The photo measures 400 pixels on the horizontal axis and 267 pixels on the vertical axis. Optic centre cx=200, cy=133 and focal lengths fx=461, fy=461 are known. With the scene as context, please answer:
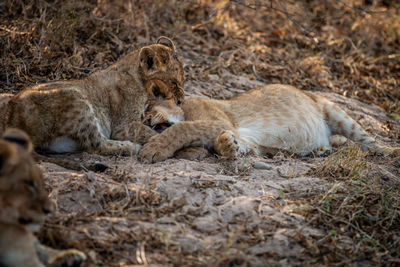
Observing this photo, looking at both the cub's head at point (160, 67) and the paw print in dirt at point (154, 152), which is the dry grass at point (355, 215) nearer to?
the paw print in dirt at point (154, 152)

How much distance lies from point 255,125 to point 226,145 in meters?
1.02

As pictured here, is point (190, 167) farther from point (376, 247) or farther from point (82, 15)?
point (82, 15)

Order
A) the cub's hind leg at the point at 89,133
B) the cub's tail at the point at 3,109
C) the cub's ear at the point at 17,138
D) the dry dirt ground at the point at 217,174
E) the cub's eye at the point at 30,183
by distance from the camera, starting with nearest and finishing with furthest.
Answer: the cub's eye at the point at 30,183 → the cub's ear at the point at 17,138 → the dry dirt ground at the point at 217,174 → the cub's tail at the point at 3,109 → the cub's hind leg at the point at 89,133

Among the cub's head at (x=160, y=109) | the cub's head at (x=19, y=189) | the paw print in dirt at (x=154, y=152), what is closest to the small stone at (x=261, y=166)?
the paw print in dirt at (x=154, y=152)

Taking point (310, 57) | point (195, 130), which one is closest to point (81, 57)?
point (195, 130)

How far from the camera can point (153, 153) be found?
14.3 feet

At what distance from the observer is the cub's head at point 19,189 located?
2.20m

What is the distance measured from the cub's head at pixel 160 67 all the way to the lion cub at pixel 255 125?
0.21 metres

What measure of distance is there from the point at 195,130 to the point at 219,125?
0.35m

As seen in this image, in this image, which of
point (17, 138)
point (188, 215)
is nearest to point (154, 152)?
point (188, 215)

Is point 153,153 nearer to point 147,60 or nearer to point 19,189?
point 147,60

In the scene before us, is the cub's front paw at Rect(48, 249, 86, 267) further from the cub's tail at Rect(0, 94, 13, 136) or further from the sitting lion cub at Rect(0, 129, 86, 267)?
the cub's tail at Rect(0, 94, 13, 136)

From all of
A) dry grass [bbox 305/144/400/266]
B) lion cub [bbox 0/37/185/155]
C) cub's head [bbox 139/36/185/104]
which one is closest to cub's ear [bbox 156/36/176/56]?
lion cub [bbox 0/37/185/155]

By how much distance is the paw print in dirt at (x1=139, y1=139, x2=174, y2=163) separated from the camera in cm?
433
